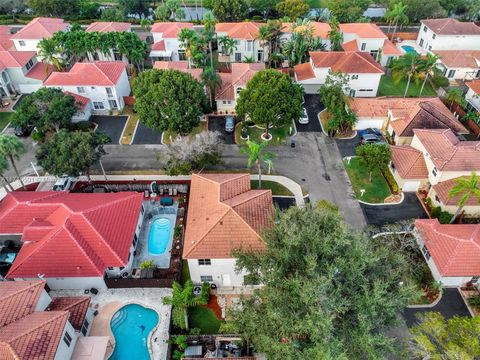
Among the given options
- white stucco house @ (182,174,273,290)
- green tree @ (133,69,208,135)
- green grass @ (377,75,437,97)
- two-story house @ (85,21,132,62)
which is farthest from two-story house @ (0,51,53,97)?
green grass @ (377,75,437,97)

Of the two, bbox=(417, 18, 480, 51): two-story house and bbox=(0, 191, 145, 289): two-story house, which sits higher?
bbox=(417, 18, 480, 51): two-story house

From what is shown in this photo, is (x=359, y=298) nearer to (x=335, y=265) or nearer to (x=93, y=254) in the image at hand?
(x=335, y=265)

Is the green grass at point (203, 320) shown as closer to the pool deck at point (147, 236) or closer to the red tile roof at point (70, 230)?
the pool deck at point (147, 236)

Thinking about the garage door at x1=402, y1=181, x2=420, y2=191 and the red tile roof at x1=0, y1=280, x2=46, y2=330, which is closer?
the red tile roof at x1=0, y1=280, x2=46, y2=330

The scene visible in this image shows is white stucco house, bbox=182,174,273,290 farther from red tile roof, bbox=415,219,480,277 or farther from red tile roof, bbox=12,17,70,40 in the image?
red tile roof, bbox=12,17,70,40

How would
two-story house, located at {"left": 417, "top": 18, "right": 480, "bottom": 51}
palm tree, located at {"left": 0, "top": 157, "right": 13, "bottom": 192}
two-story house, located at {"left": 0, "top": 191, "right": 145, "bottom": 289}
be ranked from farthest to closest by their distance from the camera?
two-story house, located at {"left": 417, "top": 18, "right": 480, "bottom": 51} < palm tree, located at {"left": 0, "top": 157, "right": 13, "bottom": 192} < two-story house, located at {"left": 0, "top": 191, "right": 145, "bottom": 289}

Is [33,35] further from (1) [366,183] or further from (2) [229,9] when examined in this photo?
(1) [366,183]

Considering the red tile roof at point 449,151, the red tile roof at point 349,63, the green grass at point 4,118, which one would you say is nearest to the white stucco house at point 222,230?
the red tile roof at point 449,151
